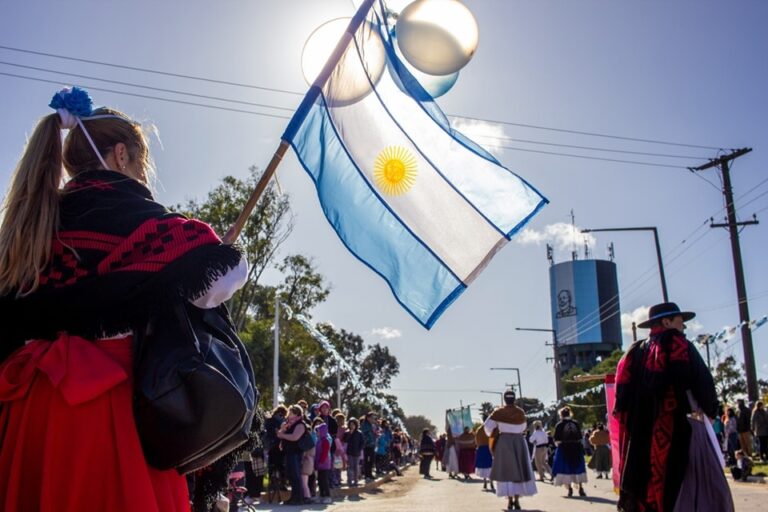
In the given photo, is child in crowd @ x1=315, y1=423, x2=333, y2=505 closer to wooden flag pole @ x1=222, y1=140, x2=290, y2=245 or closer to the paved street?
the paved street

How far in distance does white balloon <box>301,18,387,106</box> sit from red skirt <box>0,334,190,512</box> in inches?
89.5

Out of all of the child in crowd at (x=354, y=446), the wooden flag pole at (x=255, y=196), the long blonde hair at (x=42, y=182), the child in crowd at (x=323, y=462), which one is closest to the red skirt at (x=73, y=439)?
the long blonde hair at (x=42, y=182)

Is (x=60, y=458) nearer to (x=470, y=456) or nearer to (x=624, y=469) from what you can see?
(x=624, y=469)

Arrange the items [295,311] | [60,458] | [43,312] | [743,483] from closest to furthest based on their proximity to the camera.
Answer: [60,458] → [43,312] → [743,483] → [295,311]

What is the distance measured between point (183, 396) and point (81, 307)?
1.50ft

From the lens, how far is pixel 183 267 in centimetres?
225

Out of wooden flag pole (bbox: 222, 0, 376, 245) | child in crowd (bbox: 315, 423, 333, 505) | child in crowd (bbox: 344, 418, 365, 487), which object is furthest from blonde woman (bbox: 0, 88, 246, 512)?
child in crowd (bbox: 344, 418, 365, 487)

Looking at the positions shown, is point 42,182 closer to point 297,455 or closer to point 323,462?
point 297,455

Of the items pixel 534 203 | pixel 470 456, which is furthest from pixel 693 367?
pixel 470 456

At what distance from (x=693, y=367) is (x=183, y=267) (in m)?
4.57

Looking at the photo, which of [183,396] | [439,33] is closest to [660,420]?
[439,33]

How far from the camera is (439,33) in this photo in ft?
13.1

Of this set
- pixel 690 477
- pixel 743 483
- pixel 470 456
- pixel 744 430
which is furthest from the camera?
pixel 470 456

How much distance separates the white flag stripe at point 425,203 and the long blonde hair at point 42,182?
171 centimetres
